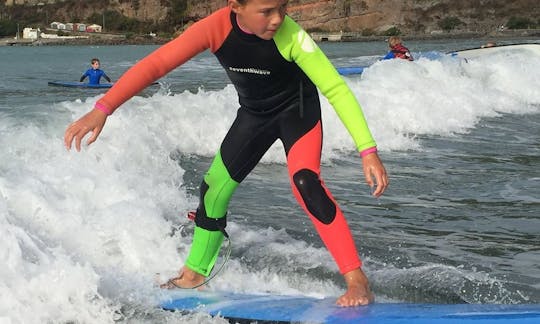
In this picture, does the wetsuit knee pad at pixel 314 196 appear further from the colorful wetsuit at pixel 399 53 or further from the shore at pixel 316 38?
the shore at pixel 316 38

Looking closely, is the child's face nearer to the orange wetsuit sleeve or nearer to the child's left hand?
the orange wetsuit sleeve

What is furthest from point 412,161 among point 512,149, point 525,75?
point 525,75

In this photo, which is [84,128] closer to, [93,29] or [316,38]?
[316,38]

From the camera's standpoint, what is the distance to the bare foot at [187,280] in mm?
4266

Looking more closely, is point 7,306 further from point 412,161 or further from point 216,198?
point 412,161

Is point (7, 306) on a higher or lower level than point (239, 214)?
higher

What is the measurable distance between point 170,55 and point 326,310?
139 centimetres

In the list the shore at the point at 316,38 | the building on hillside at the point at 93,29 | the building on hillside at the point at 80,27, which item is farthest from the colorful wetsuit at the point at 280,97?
the building on hillside at the point at 80,27

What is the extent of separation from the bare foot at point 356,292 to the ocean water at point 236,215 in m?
0.52

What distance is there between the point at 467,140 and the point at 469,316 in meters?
8.42

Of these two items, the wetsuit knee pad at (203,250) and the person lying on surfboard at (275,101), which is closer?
the person lying on surfboard at (275,101)

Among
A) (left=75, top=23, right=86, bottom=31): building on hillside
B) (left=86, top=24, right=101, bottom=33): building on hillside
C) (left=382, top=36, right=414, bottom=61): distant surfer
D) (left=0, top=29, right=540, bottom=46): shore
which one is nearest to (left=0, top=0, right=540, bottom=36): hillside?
(left=0, top=29, right=540, bottom=46): shore

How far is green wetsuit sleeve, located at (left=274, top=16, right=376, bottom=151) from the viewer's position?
3643 millimetres

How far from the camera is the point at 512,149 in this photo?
1007 cm
